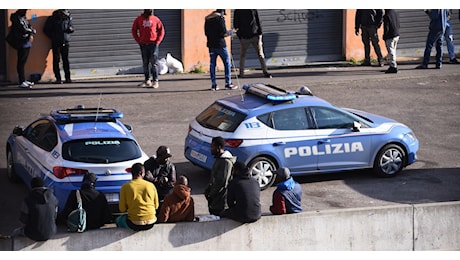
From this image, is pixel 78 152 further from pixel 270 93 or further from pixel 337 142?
pixel 337 142

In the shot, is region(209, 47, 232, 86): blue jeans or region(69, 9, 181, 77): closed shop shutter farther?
region(69, 9, 181, 77): closed shop shutter

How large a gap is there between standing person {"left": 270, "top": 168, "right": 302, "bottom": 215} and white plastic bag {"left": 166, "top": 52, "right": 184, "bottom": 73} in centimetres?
1065

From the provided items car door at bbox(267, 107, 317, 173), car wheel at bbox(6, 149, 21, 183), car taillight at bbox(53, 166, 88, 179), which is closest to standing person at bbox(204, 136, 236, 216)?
car door at bbox(267, 107, 317, 173)

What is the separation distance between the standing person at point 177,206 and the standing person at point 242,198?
59 centimetres

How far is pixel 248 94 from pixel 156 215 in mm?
4081

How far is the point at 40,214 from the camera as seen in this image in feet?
41.3

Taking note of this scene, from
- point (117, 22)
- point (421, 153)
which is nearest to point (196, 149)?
point (421, 153)

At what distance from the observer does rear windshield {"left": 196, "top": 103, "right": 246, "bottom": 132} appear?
52.8 feet

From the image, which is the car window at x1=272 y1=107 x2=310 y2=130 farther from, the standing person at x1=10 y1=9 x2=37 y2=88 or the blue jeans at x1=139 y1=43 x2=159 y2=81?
the standing person at x1=10 y1=9 x2=37 y2=88

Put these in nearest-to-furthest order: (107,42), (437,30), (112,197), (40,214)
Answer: (40,214)
(112,197)
(107,42)
(437,30)

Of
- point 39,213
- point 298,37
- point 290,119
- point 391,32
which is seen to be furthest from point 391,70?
point 39,213

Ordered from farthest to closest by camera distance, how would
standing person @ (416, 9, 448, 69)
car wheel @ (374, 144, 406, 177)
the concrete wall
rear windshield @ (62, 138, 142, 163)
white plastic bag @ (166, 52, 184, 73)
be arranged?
standing person @ (416, 9, 448, 69) → white plastic bag @ (166, 52, 184, 73) → car wheel @ (374, 144, 406, 177) → rear windshield @ (62, 138, 142, 163) → the concrete wall

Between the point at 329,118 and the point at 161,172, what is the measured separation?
3513mm

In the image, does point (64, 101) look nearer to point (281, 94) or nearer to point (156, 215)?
point (281, 94)
